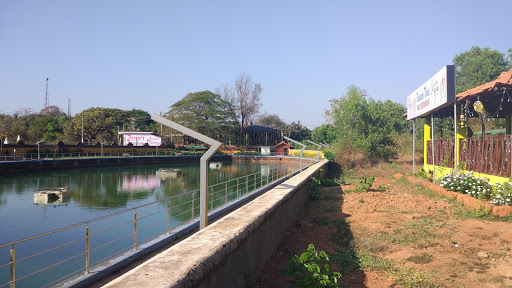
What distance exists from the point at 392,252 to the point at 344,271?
156 cm

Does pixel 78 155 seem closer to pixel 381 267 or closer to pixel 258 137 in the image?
pixel 258 137

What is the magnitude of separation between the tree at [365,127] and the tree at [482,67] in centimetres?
4035

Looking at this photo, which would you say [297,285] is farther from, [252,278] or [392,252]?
[392,252]

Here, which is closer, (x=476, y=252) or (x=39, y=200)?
(x=476, y=252)

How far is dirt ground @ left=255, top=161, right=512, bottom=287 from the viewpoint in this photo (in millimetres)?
5619

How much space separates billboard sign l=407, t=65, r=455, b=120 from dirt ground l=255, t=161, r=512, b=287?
4307 mm

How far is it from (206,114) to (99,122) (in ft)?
64.2

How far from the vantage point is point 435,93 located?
1572 centimetres

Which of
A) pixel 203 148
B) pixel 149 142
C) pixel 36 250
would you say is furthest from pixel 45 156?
pixel 36 250

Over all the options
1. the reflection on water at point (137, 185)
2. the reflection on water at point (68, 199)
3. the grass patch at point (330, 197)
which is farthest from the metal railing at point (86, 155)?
the grass patch at point (330, 197)

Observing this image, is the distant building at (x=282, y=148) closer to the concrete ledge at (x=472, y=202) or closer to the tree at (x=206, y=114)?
the tree at (x=206, y=114)

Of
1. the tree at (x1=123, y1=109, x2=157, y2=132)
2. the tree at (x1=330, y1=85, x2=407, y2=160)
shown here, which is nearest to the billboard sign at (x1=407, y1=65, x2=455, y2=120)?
the tree at (x1=330, y1=85, x2=407, y2=160)

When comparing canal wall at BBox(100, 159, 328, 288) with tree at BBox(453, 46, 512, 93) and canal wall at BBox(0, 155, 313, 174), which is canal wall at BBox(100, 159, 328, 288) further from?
tree at BBox(453, 46, 512, 93)

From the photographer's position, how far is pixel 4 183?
28.0 meters
